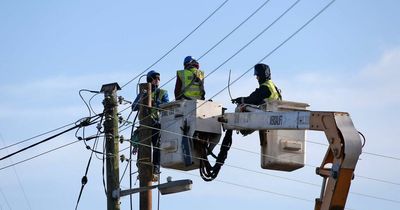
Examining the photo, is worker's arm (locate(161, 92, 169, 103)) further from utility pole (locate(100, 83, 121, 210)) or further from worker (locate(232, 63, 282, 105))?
worker (locate(232, 63, 282, 105))

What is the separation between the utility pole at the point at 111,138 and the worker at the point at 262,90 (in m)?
2.18

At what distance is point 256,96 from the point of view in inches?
882

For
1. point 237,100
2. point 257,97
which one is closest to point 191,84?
point 237,100

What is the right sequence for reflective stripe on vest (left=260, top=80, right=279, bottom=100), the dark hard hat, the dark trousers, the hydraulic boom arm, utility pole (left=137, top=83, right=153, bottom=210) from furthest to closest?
the dark trousers
utility pole (left=137, top=83, right=153, bottom=210)
the dark hard hat
reflective stripe on vest (left=260, top=80, right=279, bottom=100)
the hydraulic boom arm

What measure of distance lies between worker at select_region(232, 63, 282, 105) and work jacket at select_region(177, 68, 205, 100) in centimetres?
105

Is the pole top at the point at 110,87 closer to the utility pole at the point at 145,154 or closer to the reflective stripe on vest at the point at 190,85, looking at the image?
Answer: the utility pole at the point at 145,154

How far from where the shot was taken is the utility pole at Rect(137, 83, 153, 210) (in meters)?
23.0

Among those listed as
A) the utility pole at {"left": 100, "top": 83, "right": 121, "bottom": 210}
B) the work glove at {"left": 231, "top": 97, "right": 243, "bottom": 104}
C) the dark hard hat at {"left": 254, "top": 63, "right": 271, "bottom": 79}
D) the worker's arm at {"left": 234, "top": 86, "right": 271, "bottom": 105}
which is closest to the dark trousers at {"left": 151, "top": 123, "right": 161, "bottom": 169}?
the utility pole at {"left": 100, "top": 83, "right": 121, "bottom": 210}

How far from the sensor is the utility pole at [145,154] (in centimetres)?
2300

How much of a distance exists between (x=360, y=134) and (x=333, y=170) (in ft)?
2.31

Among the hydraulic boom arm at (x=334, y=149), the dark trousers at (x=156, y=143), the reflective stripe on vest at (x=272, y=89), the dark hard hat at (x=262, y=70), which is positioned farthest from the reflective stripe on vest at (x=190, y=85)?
the hydraulic boom arm at (x=334, y=149)

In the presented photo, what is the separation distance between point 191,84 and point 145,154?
61.4 inches

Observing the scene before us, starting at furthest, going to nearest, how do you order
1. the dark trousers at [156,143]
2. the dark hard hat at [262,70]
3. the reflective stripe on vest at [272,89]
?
the dark trousers at [156,143], the dark hard hat at [262,70], the reflective stripe on vest at [272,89]

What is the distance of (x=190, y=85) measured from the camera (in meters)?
23.2
